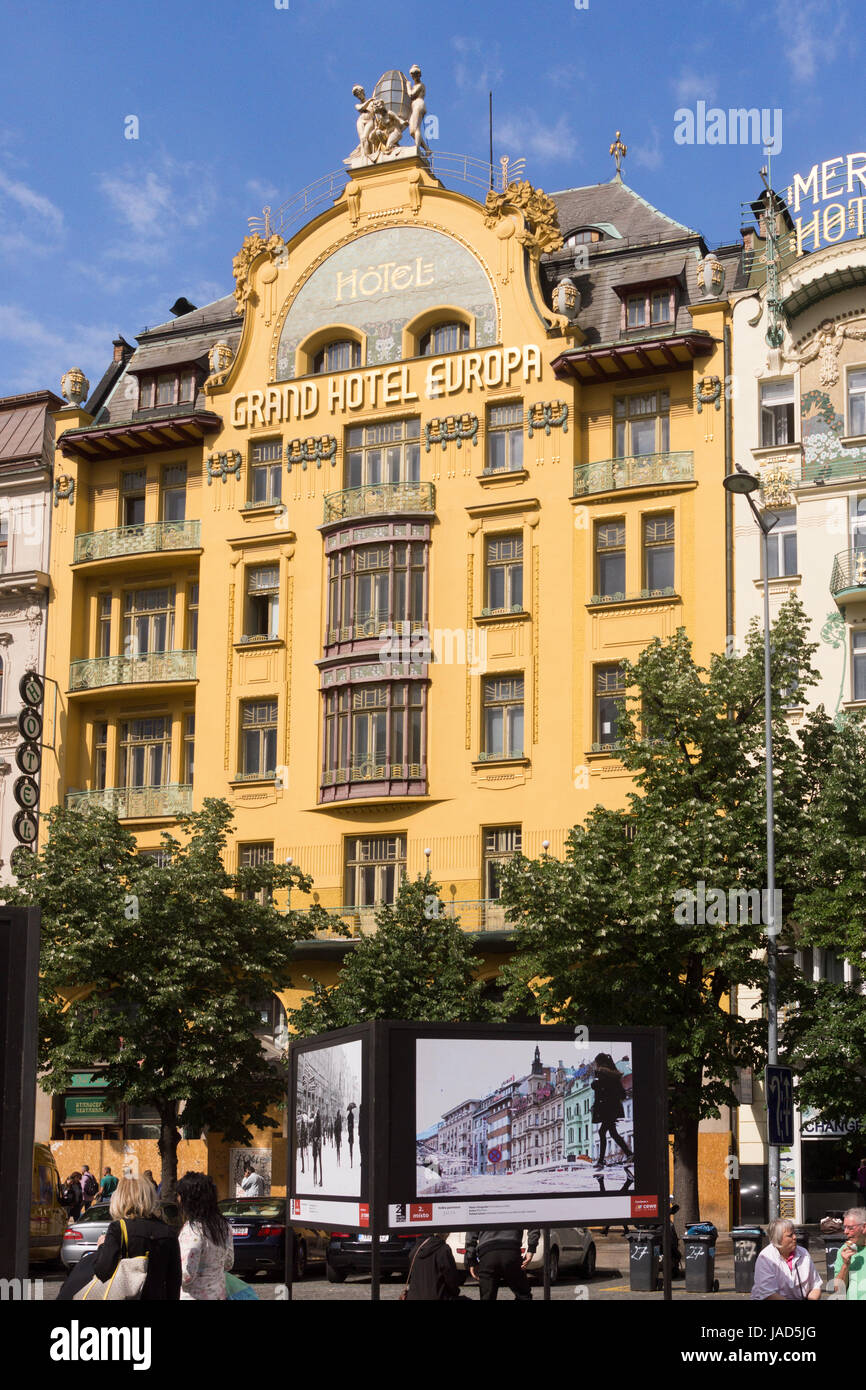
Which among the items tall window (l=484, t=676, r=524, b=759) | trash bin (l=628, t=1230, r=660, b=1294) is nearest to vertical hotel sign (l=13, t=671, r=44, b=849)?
tall window (l=484, t=676, r=524, b=759)

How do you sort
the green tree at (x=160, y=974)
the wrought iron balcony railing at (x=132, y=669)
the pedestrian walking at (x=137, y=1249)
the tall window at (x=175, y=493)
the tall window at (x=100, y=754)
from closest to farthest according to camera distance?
the pedestrian walking at (x=137, y=1249) < the green tree at (x=160, y=974) < the wrought iron balcony railing at (x=132, y=669) < the tall window at (x=100, y=754) < the tall window at (x=175, y=493)

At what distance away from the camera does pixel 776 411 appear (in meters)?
45.5

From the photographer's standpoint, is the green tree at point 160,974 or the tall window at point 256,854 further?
the tall window at point 256,854

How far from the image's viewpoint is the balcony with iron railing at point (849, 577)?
42094 millimetres

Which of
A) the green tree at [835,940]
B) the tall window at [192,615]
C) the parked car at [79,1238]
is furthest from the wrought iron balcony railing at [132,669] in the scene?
the parked car at [79,1238]

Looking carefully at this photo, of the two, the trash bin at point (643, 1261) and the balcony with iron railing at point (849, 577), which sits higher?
the balcony with iron railing at point (849, 577)

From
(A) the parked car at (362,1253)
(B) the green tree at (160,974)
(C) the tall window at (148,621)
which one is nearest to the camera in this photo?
(A) the parked car at (362,1253)

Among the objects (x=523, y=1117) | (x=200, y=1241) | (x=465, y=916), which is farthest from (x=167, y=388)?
(x=200, y=1241)

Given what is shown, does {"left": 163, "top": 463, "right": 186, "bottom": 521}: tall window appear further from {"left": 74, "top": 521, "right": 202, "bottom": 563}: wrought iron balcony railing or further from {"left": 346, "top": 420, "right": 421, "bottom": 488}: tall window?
{"left": 346, "top": 420, "right": 421, "bottom": 488}: tall window

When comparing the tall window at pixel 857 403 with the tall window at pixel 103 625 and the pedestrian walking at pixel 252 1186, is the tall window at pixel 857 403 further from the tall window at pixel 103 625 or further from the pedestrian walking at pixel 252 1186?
the pedestrian walking at pixel 252 1186

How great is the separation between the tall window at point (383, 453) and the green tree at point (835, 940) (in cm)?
1858

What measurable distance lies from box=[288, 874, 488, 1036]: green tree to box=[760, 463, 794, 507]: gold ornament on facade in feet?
43.6

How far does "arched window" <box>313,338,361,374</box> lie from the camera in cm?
5094
